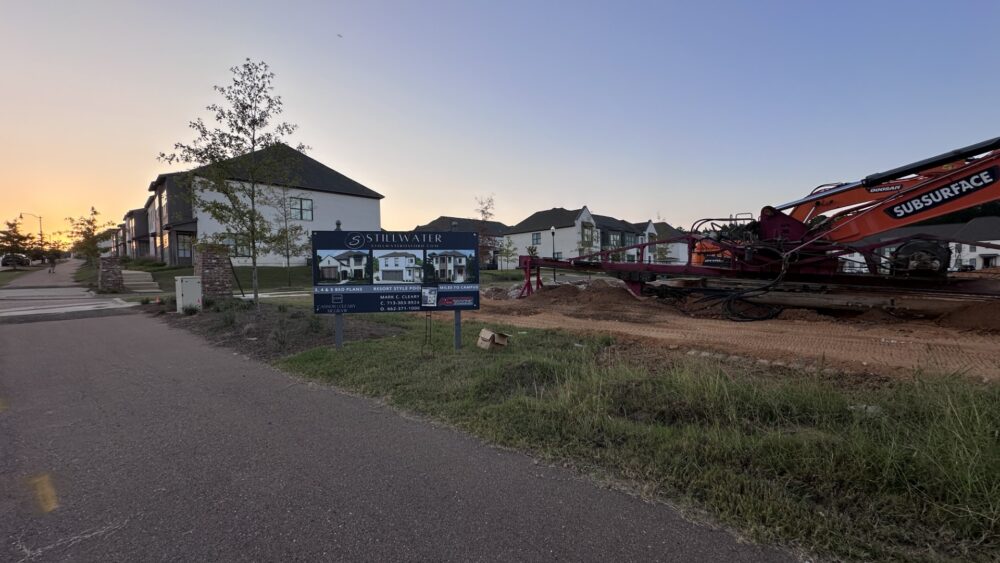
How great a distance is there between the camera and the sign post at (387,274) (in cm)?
730

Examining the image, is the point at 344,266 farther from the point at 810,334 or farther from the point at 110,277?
the point at 110,277

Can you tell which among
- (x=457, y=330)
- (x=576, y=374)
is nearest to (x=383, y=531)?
(x=576, y=374)

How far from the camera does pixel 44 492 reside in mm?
3135

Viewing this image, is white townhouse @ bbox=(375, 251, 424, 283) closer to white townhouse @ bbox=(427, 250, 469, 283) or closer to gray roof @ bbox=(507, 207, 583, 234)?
white townhouse @ bbox=(427, 250, 469, 283)

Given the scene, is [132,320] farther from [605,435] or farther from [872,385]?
[872,385]

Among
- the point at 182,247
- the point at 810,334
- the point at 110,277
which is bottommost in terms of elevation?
the point at 810,334

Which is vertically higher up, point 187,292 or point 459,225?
point 459,225

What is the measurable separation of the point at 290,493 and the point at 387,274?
4658 millimetres

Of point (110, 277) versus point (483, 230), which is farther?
point (483, 230)

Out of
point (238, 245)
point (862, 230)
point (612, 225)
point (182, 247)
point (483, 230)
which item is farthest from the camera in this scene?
point (612, 225)

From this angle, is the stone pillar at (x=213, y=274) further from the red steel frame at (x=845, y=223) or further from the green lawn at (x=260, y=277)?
the red steel frame at (x=845, y=223)

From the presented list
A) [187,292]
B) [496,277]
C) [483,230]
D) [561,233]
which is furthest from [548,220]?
[187,292]

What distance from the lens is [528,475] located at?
3.21 metres

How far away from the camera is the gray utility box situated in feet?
42.3
